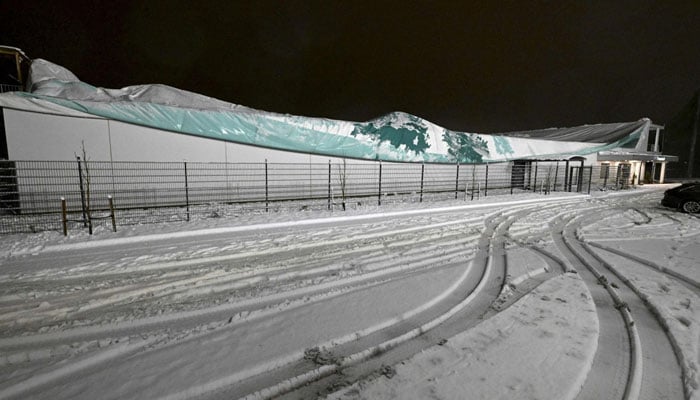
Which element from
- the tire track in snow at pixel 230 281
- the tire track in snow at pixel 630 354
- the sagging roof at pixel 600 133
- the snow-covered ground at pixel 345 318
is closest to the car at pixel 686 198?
the snow-covered ground at pixel 345 318

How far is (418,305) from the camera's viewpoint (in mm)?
3504

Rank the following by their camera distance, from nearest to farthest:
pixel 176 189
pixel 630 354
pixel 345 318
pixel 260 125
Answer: pixel 630 354, pixel 345 318, pixel 176 189, pixel 260 125

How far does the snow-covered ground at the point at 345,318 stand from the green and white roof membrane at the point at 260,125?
210 inches

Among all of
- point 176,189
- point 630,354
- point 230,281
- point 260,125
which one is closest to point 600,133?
point 260,125

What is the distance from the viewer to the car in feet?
37.1

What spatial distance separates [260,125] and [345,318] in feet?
33.9

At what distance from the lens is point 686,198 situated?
453 inches

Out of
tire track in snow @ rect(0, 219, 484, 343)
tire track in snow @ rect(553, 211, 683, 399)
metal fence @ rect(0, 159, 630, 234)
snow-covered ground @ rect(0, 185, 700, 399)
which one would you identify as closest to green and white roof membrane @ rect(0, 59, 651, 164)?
metal fence @ rect(0, 159, 630, 234)

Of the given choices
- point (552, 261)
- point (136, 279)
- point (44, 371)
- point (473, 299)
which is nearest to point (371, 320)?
point (473, 299)

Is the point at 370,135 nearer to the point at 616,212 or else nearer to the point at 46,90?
the point at 616,212

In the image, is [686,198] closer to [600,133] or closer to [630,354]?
[630,354]

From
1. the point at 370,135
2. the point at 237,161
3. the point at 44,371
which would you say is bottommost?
the point at 44,371

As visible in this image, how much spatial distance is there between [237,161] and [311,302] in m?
9.47

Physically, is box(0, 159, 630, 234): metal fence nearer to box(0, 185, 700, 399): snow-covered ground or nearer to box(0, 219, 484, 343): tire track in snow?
box(0, 185, 700, 399): snow-covered ground
